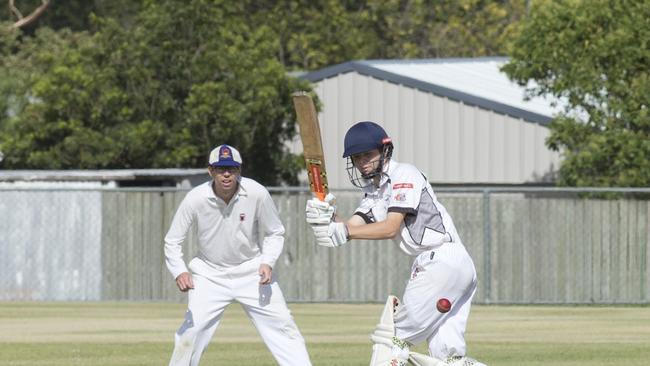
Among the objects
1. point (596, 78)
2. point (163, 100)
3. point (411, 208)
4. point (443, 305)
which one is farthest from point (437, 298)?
point (163, 100)

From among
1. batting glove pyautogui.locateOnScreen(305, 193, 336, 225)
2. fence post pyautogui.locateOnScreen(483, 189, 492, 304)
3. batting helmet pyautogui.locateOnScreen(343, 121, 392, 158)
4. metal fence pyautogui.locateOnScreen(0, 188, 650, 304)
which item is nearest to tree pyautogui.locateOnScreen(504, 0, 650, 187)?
metal fence pyautogui.locateOnScreen(0, 188, 650, 304)

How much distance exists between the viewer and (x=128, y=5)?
56344 millimetres

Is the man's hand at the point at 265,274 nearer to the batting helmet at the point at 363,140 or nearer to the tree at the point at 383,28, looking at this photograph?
the batting helmet at the point at 363,140

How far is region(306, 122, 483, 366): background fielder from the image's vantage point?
9.22m

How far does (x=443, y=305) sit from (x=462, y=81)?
23565 millimetres

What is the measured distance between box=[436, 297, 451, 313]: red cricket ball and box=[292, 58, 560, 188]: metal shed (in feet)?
65.0

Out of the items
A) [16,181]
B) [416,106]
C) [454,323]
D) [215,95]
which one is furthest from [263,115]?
[454,323]

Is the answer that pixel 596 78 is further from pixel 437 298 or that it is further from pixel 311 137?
pixel 437 298

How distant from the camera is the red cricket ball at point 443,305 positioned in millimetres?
9359

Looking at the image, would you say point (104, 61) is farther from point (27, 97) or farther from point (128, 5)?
point (128, 5)

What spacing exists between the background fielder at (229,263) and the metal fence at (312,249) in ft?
40.2

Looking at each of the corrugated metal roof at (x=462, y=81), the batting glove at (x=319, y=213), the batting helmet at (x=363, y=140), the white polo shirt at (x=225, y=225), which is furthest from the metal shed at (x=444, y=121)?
the batting glove at (x=319, y=213)

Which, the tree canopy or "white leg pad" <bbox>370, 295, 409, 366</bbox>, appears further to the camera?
the tree canopy

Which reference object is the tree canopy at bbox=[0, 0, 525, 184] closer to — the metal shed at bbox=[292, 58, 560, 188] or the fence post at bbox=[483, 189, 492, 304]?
the metal shed at bbox=[292, 58, 560, 188]
